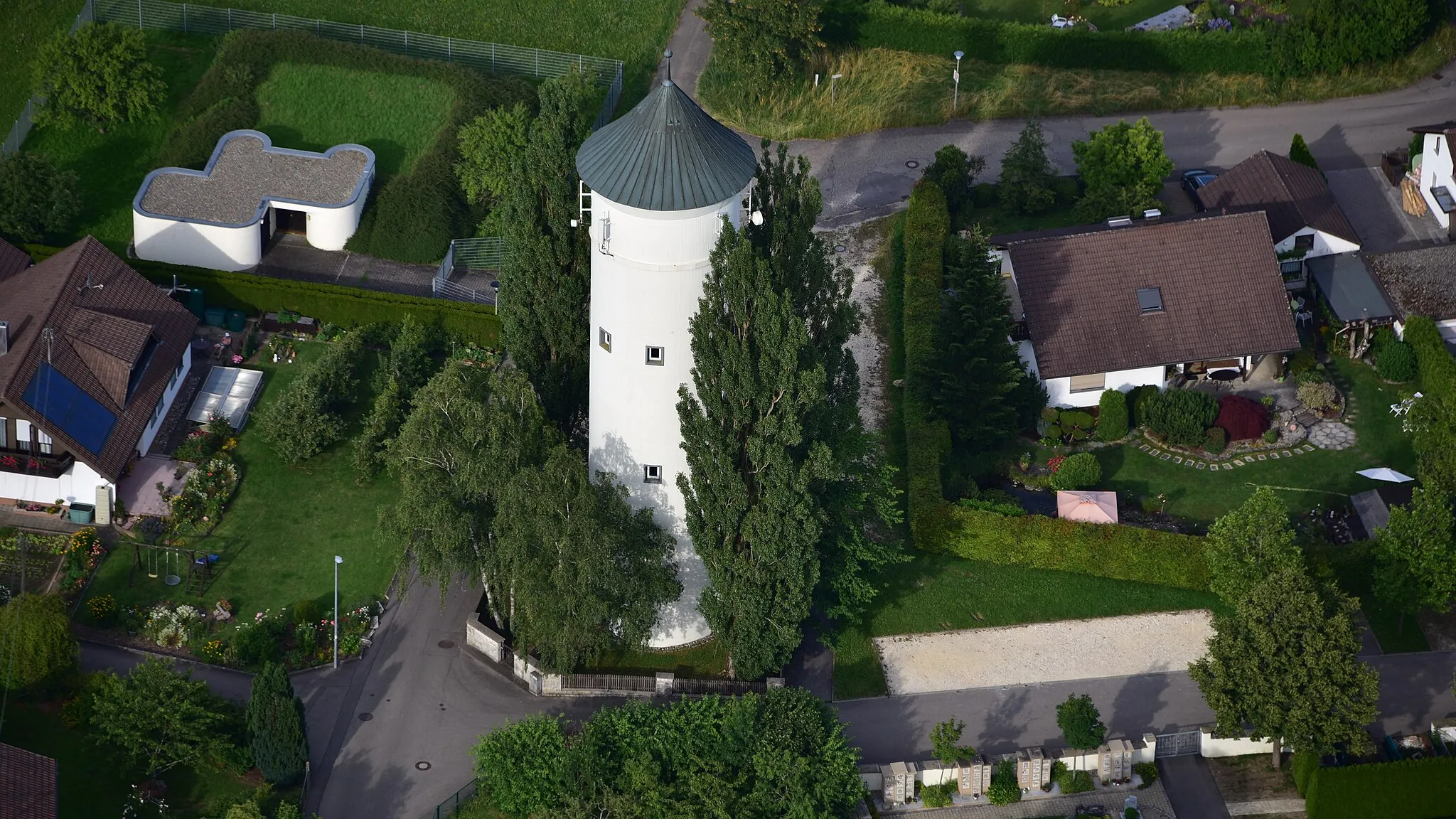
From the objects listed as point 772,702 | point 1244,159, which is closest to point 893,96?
point 1244,159

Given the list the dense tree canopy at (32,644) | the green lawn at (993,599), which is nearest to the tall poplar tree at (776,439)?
the green lawn at (993,599)

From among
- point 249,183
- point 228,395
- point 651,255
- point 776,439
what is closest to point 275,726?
point 776,439

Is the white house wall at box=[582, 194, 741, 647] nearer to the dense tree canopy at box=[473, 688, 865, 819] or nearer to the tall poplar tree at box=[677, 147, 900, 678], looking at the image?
the tall poplar tree at box=[677, 147, 900, 678]

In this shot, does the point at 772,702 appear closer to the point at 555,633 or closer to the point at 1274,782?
the point at 555,633

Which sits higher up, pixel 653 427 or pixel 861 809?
pixel 653 427

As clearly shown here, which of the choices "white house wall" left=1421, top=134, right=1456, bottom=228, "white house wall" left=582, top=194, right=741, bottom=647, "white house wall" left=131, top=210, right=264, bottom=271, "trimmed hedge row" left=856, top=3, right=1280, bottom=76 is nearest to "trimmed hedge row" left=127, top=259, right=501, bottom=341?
"white house wall" left=131, top=210, right=264, bottom=271

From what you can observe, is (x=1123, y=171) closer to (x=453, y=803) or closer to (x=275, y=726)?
(x=453, y=803)

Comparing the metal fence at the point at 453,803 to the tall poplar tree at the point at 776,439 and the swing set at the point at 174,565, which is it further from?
the swing set at the point at 174,565
